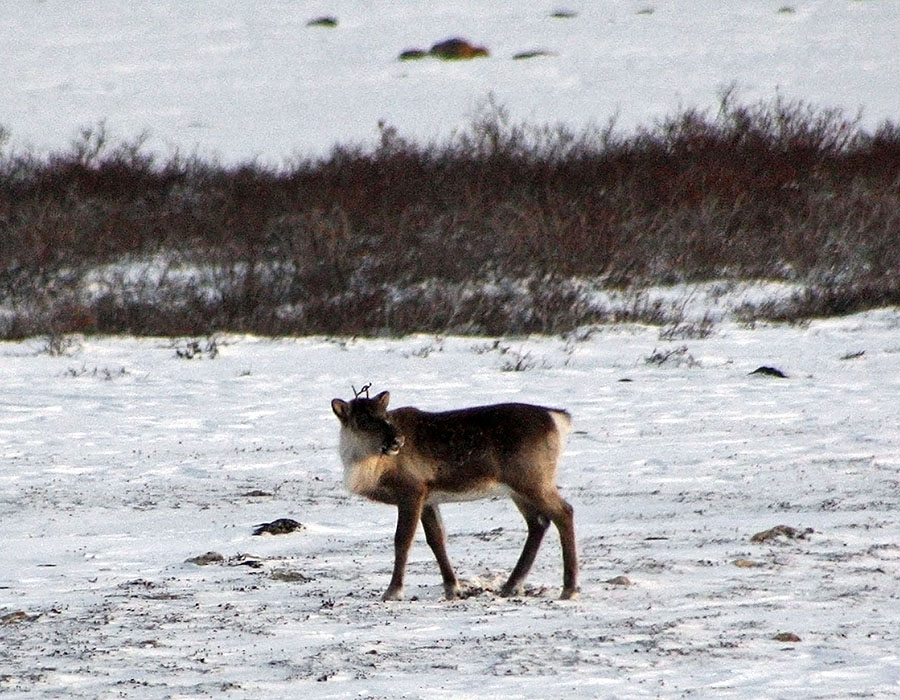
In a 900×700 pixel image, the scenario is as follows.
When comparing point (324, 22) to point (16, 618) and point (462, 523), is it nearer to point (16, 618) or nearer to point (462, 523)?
point (462, 523)

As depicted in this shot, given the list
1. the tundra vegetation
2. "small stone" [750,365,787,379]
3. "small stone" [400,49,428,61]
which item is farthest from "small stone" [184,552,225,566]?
"small stone" [400,49,428,61]

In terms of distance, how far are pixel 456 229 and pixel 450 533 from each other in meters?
13.0

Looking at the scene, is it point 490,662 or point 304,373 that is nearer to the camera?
point 490,662

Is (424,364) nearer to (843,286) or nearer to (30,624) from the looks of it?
(843,286)

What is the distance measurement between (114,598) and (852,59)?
114ft

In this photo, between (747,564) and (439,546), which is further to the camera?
(747,564)

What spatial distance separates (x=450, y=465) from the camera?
6047mm

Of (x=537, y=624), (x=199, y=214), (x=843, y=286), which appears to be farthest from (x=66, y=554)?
(x=199, y=214)

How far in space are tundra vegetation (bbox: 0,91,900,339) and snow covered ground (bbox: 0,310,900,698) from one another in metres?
2.08

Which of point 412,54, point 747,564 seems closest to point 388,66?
point 412,54

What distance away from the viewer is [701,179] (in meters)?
22.9

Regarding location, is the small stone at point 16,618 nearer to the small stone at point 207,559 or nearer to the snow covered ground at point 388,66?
the small stone at point 207,559

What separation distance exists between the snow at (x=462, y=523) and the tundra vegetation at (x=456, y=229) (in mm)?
885

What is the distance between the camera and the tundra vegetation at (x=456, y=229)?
55.4 feet
